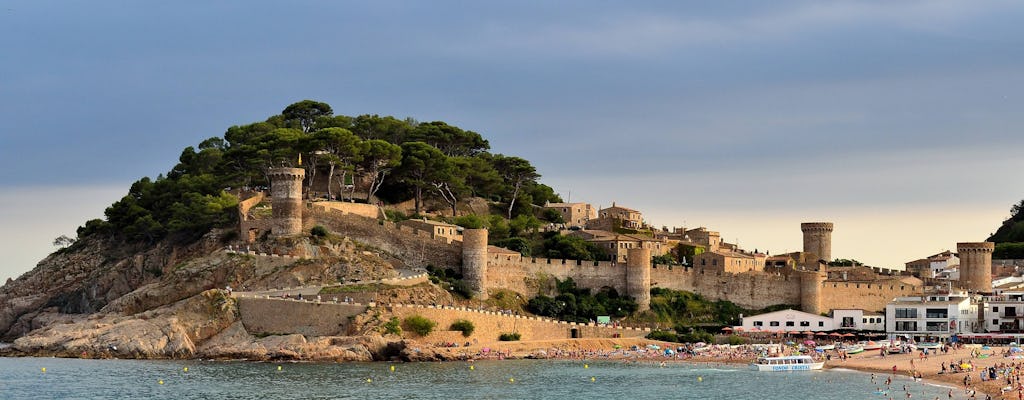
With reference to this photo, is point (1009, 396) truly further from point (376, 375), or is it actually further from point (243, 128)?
point (243, 128)

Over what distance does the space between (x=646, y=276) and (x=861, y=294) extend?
35.2 feet

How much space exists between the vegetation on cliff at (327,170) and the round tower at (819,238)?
15.2 m

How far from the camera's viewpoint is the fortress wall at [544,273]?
216ft

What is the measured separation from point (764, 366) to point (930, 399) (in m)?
12.4

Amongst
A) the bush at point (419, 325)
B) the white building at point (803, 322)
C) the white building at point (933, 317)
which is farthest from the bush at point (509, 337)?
the white building at point (933, 317)

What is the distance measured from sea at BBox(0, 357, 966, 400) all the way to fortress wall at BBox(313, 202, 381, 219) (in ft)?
41.4

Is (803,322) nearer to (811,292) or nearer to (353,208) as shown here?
(811,292)

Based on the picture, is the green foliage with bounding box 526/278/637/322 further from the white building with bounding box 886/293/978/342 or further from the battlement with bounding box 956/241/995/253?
the battlement with bounding box 956/241/995/253

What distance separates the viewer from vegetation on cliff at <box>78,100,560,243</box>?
71250mm

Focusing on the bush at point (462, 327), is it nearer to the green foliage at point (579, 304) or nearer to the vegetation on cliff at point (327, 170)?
the green foliage at point (579, 304)

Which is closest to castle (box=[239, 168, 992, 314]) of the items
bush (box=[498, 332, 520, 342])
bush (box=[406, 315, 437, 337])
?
bush (box=[498, 332, 520, 342])

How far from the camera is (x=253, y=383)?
161ft

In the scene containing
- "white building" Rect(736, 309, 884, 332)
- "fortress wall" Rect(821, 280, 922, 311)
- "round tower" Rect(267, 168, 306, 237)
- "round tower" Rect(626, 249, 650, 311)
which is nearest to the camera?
"round tower" Rect(267, 168, 306, 237)

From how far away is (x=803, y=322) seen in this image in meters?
66.8
